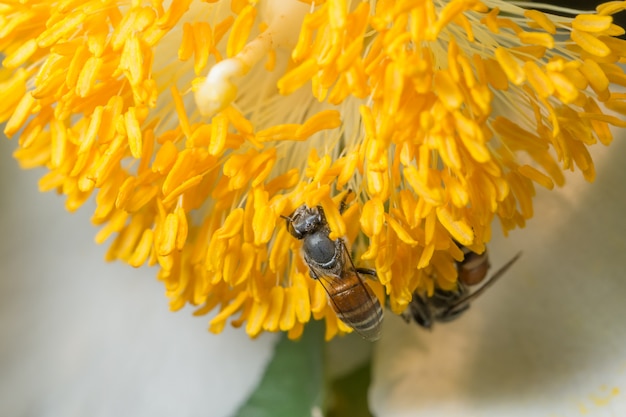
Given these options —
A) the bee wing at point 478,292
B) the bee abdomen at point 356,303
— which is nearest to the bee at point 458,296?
the bee wing at point 478,292

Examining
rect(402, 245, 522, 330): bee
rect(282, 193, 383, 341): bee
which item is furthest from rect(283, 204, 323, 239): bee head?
rect(402, 245, 522, 330): bee

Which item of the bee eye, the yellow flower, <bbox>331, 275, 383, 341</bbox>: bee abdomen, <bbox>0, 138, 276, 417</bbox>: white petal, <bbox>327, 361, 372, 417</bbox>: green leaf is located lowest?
<bbox>327, 361, 372, 417</bbox>: green leaf

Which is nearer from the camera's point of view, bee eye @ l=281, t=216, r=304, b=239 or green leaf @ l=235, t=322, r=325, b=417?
bee eye @ l=281, t=216, r=304, b=239

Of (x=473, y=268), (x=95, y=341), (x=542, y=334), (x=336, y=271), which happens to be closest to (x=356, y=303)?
(x=336, y=271)

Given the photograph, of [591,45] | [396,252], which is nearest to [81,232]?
[396,252]

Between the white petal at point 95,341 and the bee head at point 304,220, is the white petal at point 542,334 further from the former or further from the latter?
the bee head at point 304,220

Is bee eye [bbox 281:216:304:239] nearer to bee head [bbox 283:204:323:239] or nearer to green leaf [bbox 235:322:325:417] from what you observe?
bee head [bbox 283:204:323:239]

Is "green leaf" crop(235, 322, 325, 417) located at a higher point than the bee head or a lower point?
lower
